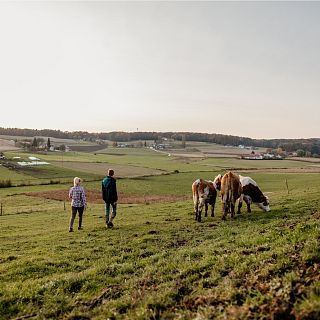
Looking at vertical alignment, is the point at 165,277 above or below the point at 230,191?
below

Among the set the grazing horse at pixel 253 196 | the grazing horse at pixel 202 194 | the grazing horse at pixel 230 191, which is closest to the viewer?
the grazing horse at pixel 230 191

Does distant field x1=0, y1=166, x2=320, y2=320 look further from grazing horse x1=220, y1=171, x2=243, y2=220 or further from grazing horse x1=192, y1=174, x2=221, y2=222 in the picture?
grazing horse x1=192, y1=174, x2=221, y2=222

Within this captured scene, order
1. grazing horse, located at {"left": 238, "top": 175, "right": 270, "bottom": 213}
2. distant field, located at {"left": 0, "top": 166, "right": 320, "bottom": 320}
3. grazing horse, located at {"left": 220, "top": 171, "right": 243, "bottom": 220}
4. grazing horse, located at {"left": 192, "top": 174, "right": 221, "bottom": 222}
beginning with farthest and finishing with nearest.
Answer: grazing horse, located at {"left": 238, "top": 175, "right": 270, "bottom": 213} → grazing horse, located at {"left": 192, "top": 174, "right": 221, "bottom": 222} → grazing horse, located at {"left": 220, "top": 171, "right": 243, "bottom": 220} → distant field, located at {"left": 0, "top": 166, "right": 320, "bottom": 320}

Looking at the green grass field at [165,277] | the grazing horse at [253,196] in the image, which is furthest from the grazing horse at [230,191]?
the green grass field at [165,277]

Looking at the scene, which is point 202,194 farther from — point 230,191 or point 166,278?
point 166,278

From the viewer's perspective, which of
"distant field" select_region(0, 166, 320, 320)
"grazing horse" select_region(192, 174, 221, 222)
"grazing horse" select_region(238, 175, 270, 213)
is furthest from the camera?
"grazing horse" select_region(238, 175, 270, 213)

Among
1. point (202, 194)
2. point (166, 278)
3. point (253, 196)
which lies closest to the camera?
point (166, 278)

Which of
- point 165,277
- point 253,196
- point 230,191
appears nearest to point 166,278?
point 165,277

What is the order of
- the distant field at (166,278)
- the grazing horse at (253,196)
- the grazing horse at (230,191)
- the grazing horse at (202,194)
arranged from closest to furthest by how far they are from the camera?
the distant field at (166,278) < the grazing horse at (230,191) < the grazing horse at (202,194) < the grazing horse at (253,196)

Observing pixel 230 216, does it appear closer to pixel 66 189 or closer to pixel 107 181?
pixel 107 181

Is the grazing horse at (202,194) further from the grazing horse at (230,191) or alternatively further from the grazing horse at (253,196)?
the grazing horse at (253,196)

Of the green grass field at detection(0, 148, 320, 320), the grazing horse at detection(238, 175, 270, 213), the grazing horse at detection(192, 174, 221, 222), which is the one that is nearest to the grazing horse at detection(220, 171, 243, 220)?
the grazing horse at detection(192, 174, 221, 222)

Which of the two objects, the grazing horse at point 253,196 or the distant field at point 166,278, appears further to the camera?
the grazing horse at point 253,196

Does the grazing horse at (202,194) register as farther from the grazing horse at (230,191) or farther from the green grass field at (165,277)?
the green grass field at (165,277)
